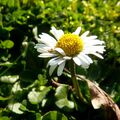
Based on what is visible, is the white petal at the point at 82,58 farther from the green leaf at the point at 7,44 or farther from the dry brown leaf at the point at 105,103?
the green leaf at the point at 7,44

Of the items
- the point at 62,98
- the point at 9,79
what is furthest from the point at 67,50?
the point at 9,79

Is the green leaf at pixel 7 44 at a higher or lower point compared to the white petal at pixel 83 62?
higher

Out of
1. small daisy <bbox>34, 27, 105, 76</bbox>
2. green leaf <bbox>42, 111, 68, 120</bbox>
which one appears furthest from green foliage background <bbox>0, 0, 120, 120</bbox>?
small daisy <bbox>34, 27, 105, 76</bbox>

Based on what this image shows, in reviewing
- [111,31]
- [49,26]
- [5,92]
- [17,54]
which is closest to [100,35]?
[111,31]

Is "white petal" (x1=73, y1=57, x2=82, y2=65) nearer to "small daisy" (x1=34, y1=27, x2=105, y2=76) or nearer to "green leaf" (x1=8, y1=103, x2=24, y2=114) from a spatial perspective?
"small daisy" (x1=34, y1=27, x2=105, y2=76)

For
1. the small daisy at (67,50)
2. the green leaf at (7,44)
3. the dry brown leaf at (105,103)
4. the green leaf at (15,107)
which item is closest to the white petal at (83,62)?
the small daisy at (67,50)

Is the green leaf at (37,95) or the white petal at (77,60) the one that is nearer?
the white petal at (77,60)
